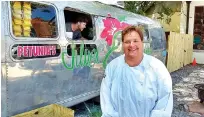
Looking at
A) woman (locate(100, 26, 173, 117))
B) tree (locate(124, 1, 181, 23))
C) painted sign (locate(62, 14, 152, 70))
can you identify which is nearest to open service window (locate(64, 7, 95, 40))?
painted sign (locate(62, 14, 152, 70))

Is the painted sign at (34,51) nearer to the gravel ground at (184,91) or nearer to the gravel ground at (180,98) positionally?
the gravel ground at (180,98)

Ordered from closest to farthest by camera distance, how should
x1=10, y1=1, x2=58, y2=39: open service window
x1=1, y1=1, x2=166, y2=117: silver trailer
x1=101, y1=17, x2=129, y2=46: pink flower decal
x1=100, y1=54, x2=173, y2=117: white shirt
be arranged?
x1=100, y1=54, x2=173, y2=117: white shirt, x1=1, y1=1, x2=166, y2=117: silver trailer, x1=10, y1=1, x2=58, y2=39: open service window, x1=101, y1=17, x2=129, y2=46: pink flower decal

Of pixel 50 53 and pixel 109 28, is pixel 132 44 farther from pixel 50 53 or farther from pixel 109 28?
pixel 109 28

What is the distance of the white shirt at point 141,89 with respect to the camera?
2.39 meters

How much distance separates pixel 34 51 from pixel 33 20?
1.82 ft

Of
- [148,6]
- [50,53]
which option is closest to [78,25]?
[50,53]

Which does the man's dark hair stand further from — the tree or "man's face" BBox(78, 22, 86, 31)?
the tree

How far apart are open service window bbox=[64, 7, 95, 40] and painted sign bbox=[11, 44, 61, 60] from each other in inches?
20.1

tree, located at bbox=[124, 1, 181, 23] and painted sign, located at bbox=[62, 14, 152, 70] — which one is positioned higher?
tree, located at bbox=[124, 1, 181, 23]

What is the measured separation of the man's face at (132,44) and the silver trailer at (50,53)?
2.03 metres

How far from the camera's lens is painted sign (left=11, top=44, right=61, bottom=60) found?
12.8ft

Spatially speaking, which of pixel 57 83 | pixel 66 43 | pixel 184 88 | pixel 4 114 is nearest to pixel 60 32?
pixel 66 43

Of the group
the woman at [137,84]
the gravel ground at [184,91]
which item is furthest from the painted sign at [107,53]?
the woman at [137,84]

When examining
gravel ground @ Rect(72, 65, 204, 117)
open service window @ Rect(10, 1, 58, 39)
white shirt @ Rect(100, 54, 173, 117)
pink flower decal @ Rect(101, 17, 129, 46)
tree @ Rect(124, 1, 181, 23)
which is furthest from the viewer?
tree @ Rect(124, 1, 181, 23)
